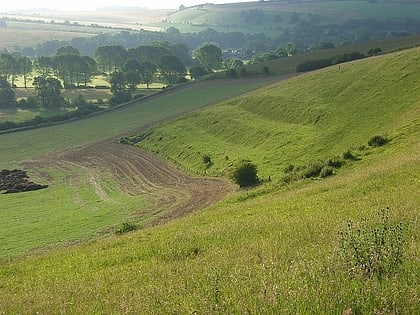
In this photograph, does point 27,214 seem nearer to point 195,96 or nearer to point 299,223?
point 299,223

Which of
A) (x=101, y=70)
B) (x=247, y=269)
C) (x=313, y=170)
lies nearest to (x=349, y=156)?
Result: (x=313, y=170)

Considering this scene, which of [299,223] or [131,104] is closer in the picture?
[299,223]

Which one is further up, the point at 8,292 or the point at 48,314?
the point at 48,314

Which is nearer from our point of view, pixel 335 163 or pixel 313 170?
pixel 313 170

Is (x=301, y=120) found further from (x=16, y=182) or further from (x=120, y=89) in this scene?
(x=120, y=89)

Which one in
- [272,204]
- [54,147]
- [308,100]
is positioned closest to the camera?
[272,204]

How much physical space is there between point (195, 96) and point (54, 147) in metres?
34.4

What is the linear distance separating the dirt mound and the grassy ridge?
1837cm

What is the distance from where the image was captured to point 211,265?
13.2m

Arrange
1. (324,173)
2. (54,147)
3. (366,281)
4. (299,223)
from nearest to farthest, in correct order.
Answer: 1. (366,281)
2. (299,223)
3. (324,173)
4. (54,147)

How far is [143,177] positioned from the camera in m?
56.8

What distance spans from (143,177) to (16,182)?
17536 millimetres

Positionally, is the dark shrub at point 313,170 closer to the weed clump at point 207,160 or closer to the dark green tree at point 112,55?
the weed clump at point 207,160

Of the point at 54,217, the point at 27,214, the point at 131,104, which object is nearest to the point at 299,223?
the point at 54,217
